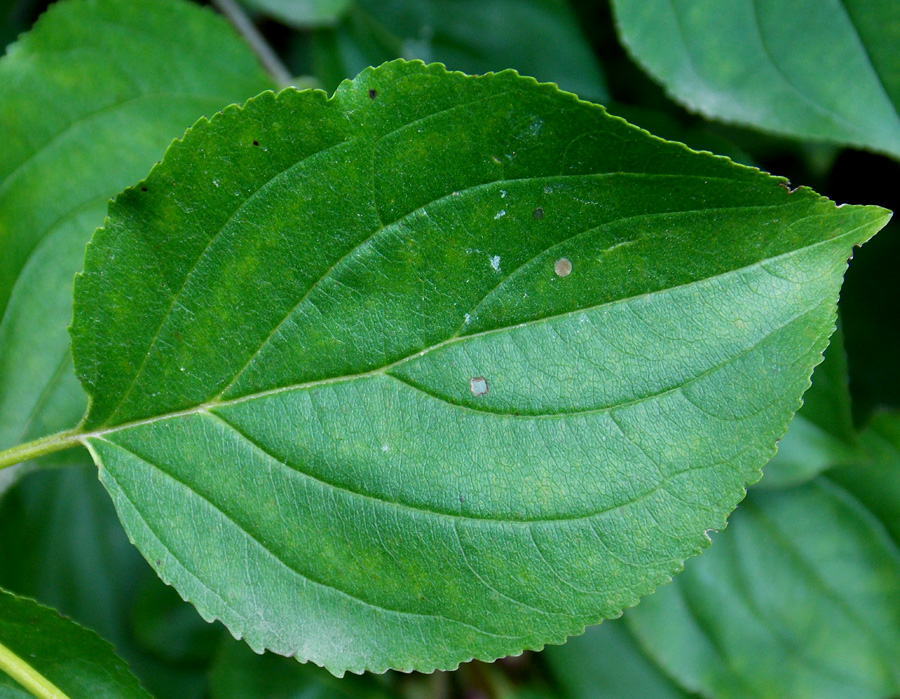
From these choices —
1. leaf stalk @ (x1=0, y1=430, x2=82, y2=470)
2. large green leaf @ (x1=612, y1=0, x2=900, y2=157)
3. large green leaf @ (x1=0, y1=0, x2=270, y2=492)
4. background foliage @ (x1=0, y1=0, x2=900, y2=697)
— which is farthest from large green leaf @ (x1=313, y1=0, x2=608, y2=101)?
leaf stalk @ (x1=0, y1=430, x2=82, y2=470)

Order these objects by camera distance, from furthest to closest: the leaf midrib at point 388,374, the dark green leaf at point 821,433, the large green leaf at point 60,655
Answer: the dark green leaf at point 821,433
the large green leaf at point 60,655
the leaf midrib at point 388,374

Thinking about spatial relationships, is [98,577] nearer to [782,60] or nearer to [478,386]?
[478,386]

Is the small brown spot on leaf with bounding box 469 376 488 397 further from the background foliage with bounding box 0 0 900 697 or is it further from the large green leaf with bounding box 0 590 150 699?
the background foliage with bounding box 0 0 900 697

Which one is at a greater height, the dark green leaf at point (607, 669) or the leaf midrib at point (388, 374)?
the leaf midrib at point (388, 374)

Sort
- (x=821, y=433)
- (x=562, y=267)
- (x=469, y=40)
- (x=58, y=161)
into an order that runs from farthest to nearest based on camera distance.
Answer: (x=469, y=40) → (x=821, y=433) → (x=58, y=161) → (x=562, y=267)

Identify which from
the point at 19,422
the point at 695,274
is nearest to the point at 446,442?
the point at 695,274

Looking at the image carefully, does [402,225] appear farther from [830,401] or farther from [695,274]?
[830,401]

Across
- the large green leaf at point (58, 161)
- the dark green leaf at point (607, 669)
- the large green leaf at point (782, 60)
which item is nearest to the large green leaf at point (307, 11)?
the large green leaf at point (58, 161)

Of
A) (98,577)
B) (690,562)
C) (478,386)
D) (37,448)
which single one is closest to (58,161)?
(37,448)

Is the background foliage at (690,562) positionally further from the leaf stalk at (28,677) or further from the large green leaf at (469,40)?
the leaf stalk at (28,677)
